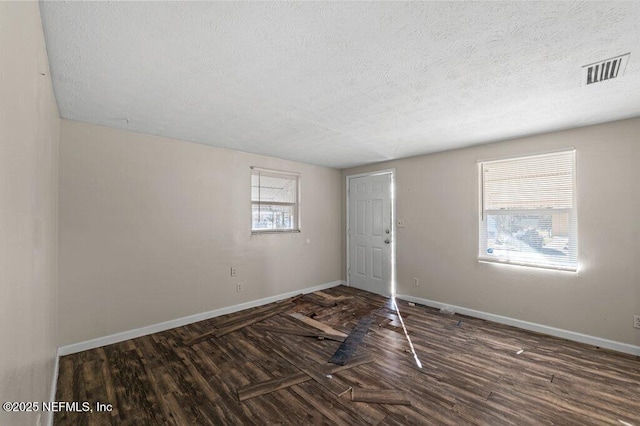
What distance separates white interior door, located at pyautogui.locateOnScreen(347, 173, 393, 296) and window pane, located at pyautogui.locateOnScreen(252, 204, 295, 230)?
4.38 feet

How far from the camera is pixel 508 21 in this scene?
141cm

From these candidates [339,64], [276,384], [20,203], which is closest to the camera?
[20,203]

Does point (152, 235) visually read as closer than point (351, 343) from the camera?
No

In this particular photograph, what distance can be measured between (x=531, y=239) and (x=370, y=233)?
8.00 ft

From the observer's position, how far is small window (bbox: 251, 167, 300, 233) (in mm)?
4345

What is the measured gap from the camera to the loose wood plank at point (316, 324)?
331 centimetres

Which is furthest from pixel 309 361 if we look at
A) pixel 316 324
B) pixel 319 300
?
pixel 319 300

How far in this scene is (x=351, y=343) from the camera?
3.03m

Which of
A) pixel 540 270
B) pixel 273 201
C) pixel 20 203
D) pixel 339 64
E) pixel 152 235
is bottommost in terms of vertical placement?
pixel 540 270

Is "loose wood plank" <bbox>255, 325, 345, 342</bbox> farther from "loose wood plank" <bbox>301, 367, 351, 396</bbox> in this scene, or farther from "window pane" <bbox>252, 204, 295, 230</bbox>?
"window pane" <bbox>252, 204, 295, 230</bbox>

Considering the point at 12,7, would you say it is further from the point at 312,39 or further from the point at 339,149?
the point at 339,149

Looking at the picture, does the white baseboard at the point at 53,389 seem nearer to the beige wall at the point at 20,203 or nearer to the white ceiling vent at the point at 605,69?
the beige wall at the point at 20,203

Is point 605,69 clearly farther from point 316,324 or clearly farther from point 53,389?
point 53,389

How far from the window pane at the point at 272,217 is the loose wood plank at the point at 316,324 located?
4.84 ft
